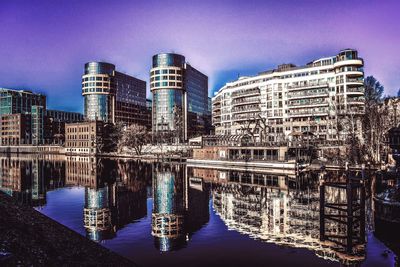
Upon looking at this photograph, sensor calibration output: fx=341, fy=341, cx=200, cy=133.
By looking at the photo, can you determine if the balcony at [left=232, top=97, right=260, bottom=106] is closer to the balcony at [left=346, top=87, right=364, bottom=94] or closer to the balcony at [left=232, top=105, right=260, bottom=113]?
the balcony at [left=232, top=105, right=260, bottom=113]

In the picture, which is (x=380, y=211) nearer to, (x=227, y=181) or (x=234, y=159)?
(x=227, y=181)

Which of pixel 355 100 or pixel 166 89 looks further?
pixel 166 89

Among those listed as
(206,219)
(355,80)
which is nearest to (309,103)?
(355,80)

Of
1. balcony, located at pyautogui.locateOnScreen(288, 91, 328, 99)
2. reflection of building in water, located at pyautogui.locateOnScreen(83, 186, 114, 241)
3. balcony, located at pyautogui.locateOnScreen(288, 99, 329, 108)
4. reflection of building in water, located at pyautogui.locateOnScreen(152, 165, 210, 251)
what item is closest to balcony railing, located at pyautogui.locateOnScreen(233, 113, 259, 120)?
balcony, located at pyautogui.locateOnScreen(288, 99, 329, 108)

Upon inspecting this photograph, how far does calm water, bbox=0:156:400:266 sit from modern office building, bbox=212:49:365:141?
47.4 m

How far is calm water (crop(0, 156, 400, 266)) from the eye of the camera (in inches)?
1048

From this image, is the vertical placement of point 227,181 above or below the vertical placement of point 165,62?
below

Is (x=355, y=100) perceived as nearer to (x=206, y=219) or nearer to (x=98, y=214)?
(x=206, y=219)

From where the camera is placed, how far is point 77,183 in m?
72.1

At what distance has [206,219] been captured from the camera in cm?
3938

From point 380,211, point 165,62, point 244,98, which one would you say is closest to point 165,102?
point 165,62

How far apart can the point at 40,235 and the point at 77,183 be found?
4961cm

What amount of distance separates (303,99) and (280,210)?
8916 cm

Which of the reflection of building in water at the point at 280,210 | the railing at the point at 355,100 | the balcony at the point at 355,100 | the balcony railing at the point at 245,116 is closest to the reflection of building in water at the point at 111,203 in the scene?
the reflection of building in water at the point at 280,210
